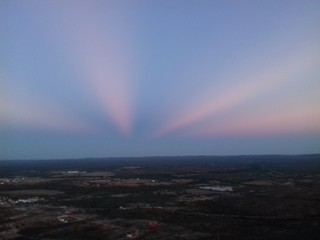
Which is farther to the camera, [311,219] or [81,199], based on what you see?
[81,199]

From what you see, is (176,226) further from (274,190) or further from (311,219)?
(274,190)

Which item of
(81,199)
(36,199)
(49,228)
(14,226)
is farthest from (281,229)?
(36,199)

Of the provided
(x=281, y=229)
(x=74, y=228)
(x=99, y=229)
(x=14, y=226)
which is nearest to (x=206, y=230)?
(x=281, y=229)

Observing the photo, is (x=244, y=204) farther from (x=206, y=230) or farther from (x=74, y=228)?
(x=74, y=228)

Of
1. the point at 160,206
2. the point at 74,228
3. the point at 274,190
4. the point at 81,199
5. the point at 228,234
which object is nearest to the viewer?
the point at 228,234

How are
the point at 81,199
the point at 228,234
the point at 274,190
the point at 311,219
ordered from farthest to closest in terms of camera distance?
the point at 274,190 → the point at 81,199 → the point at 311,219 → the point at 228,234

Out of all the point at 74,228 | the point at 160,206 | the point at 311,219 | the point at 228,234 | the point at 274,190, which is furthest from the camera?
the point at 274,190

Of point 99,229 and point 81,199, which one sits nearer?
point 99,229

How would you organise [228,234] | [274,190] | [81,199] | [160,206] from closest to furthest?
[228,234], [160,206], [81,199], [274,190]
